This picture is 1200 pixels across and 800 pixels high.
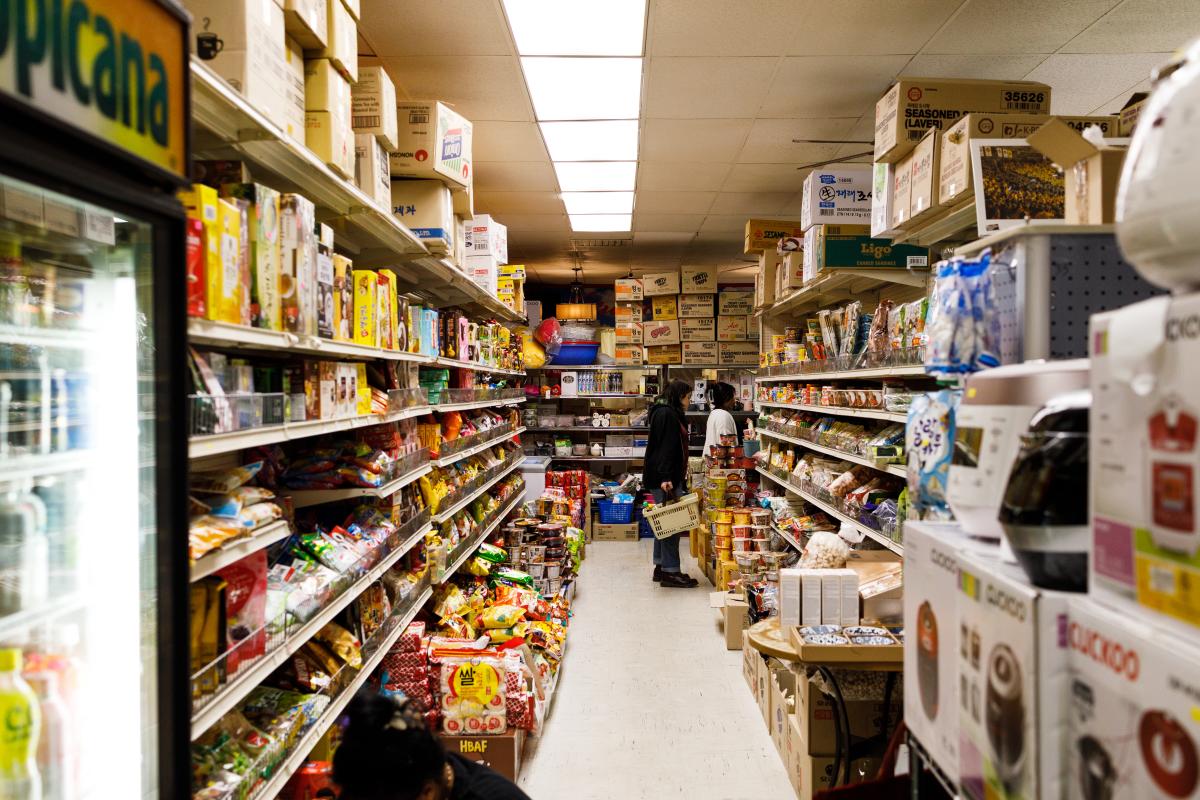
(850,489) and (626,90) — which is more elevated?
(626,90)

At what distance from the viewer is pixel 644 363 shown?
10.1m

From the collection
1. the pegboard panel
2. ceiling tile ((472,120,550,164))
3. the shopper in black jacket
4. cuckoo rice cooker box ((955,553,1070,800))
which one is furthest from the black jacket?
cuckoo rice cooker box ((955,553,1070,800))

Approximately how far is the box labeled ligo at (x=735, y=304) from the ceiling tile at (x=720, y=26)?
5.92 m

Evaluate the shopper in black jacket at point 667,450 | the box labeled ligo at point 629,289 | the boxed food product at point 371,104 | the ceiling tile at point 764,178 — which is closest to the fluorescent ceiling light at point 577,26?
the boxed food product at point 371,104

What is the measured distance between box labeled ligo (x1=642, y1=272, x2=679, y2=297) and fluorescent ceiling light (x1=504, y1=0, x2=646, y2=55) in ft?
18.7

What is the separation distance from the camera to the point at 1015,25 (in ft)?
12.0

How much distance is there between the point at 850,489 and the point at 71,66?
451cm

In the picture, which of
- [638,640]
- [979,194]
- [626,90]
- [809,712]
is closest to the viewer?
[979,194]

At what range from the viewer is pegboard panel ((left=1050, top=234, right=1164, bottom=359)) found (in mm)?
1619

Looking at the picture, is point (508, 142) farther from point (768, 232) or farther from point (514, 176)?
point (768, 232)

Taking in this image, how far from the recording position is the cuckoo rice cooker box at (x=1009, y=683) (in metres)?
1.05

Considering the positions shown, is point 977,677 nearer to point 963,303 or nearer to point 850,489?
point 963,303

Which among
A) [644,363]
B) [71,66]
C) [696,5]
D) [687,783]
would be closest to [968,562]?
[71,66]

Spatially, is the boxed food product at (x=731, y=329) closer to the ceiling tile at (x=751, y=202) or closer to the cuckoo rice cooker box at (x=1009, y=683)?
the ceiling tile at (x=751, y=202)
